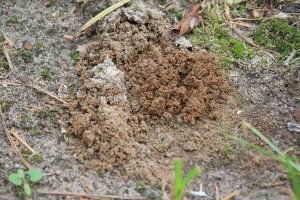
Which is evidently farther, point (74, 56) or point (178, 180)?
point (74, 56)

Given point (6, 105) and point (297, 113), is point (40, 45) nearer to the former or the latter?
point (6, 105)

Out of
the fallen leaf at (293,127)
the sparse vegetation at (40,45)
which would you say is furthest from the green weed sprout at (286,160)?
Result: the sparse vegetation at (40,45)

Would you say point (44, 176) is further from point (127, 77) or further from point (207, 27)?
point (207, 27)

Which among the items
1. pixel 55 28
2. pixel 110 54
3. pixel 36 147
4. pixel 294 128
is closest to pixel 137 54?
pixel 110 54

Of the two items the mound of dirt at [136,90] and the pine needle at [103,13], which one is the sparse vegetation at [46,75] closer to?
the mound of dirt at [136,90]

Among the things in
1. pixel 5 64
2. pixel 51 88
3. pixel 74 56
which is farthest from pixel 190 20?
pixel 5 64

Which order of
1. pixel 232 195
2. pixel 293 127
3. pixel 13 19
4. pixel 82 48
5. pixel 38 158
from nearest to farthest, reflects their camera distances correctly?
pixel 232 195 → pixel 38 158 → pixel 293 127 → pixel 82 48 → pixel 13 19
